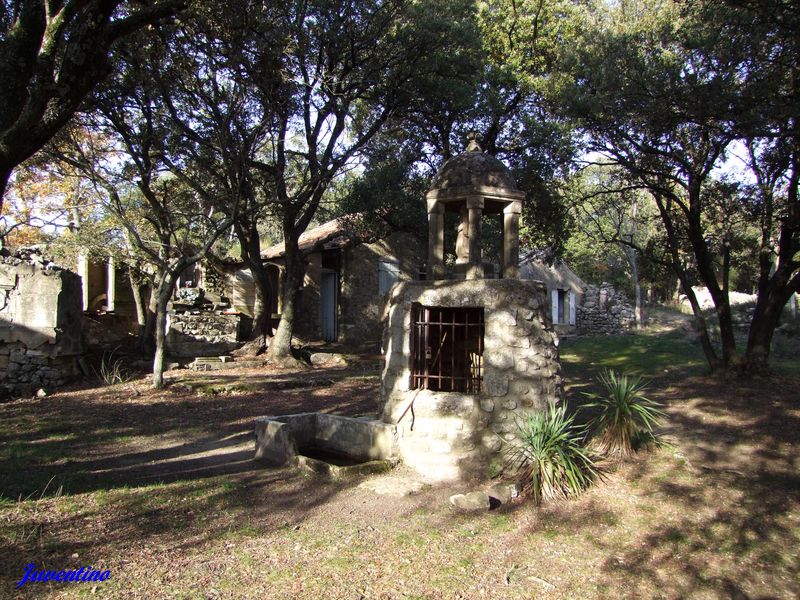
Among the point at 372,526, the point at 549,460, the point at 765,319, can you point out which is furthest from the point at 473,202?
the point at 765,319

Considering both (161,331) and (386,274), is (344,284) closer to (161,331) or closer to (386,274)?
(386,274)

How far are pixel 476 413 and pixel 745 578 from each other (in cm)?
289

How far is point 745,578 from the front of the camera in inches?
176

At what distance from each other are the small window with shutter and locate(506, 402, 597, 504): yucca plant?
14.4m

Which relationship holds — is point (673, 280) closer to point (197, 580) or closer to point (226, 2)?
point (226, 2)

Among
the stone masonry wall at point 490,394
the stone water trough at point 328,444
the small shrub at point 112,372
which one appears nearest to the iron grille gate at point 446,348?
the stone masonry wall at point 490,394

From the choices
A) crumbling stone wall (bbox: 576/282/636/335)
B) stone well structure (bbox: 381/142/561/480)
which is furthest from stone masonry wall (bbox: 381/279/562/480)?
crumbling stone wall (bbox: 576/282/636/335)

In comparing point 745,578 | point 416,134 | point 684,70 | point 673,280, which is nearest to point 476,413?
Answer: point 745,578

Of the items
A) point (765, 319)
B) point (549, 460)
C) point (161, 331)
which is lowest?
point (549, 460)

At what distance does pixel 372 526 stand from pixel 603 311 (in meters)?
24.3

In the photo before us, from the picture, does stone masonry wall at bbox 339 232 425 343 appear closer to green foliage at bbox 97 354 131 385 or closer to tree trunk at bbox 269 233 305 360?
tree trunk at bbox 269 233 305 360

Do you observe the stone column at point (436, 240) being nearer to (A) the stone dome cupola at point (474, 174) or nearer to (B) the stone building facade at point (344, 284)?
(A) the stone dome cupola at point (474, 174)

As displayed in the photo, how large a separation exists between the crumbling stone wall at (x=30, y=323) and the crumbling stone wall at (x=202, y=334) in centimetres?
415

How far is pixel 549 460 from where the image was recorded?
596cm
